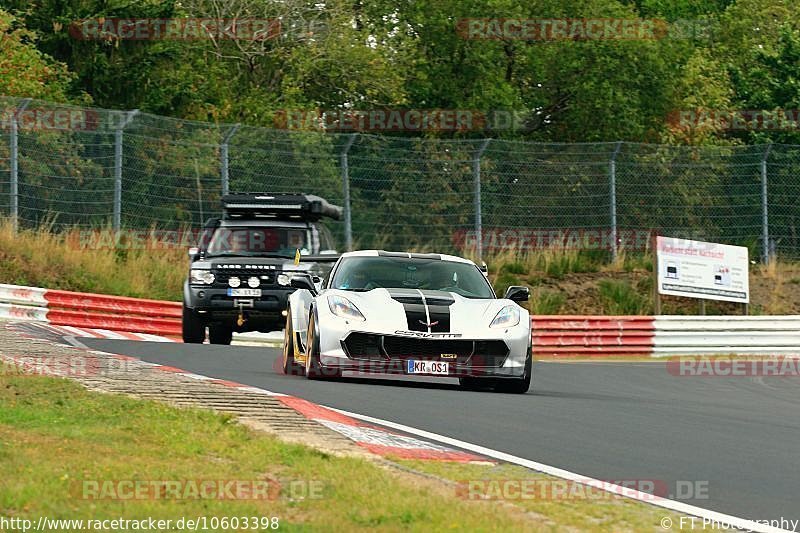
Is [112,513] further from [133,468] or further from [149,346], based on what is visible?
[149,346]

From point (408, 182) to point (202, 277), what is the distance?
8.96 m

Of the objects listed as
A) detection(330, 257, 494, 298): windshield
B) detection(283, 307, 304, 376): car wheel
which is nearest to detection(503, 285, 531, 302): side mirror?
detection(330, 257, 494, 298): windshield

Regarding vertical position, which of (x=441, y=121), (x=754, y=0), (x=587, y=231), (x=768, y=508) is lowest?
(x=768, y=508)

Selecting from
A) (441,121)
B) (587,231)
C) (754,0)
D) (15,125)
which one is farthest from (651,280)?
(754,0)

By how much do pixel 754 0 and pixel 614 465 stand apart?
52480mm

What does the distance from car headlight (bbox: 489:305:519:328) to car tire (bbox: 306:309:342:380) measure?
1.55m

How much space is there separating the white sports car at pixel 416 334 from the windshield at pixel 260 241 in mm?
7313

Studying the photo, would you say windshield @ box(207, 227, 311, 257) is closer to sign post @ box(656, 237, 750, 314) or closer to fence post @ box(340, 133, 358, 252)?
fence post @ box(340, 133, 358, 252)

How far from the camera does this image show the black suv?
22.2 metres

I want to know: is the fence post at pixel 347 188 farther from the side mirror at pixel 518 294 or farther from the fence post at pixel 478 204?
the side mirror at pixel 518 294

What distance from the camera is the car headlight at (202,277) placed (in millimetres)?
22203

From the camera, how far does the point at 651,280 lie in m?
32.7

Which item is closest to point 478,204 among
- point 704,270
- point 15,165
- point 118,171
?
point 704,270

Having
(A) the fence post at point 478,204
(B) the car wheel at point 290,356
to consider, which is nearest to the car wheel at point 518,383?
(B) the car wheel at point 290,356
